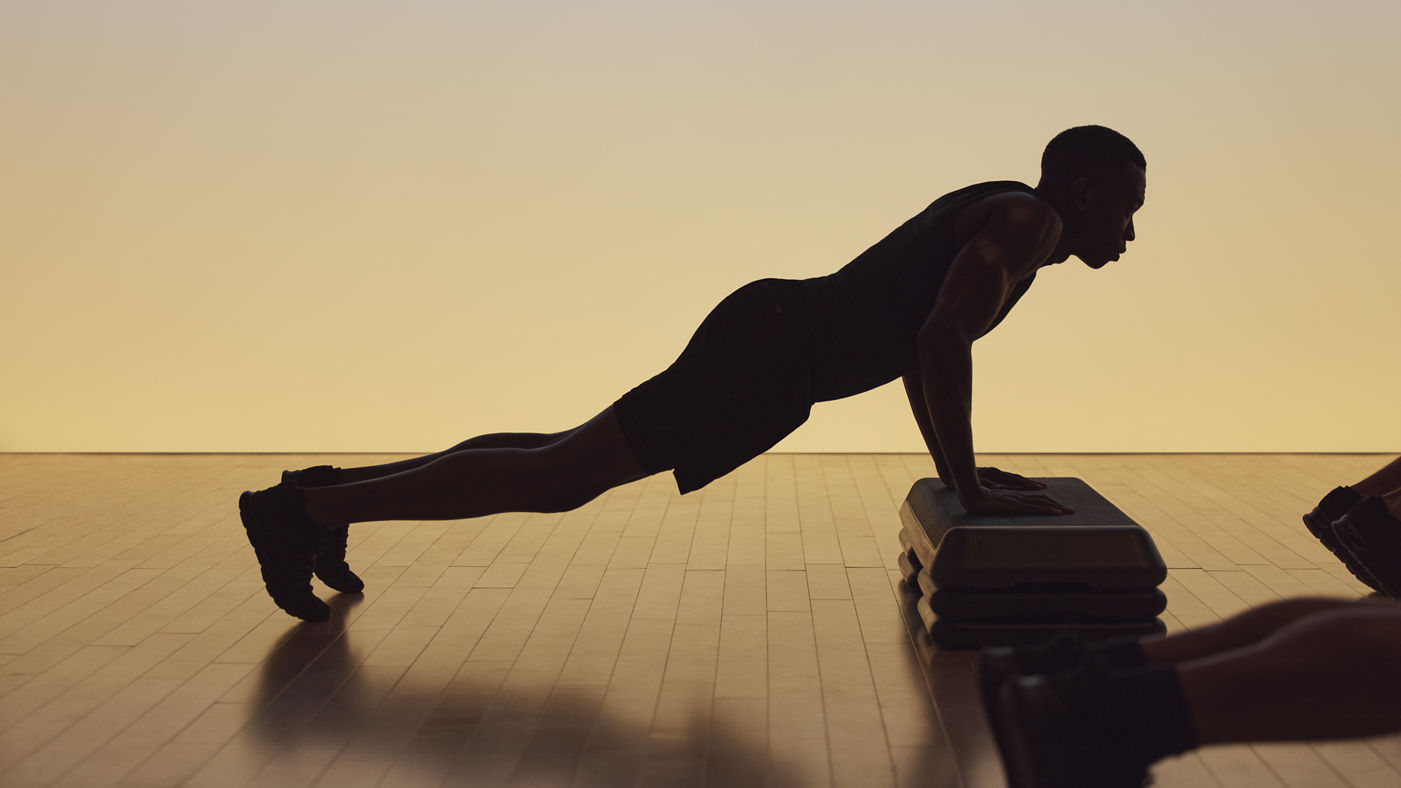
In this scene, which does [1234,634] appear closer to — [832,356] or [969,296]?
[969,296]

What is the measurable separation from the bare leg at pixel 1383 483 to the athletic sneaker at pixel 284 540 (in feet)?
6.73

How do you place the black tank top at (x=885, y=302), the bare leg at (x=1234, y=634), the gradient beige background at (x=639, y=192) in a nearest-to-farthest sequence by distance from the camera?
1. the bare leg at (x=1234, y=634)
2. the black tank top at (x=885, y=302)
3. the gradient beige background at (x=639, y=192)

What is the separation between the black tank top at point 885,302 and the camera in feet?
6.91

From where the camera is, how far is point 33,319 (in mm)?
4676

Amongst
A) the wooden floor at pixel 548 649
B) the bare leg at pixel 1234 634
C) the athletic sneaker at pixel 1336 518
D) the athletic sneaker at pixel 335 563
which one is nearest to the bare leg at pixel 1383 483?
the athletic sneaker at pixel 1336 518

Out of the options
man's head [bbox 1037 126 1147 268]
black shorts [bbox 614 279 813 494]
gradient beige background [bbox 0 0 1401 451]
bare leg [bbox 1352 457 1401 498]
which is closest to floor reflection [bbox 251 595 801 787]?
black shorts [bbox 614 279 813 494]

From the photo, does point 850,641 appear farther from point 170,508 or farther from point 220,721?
point 170,508

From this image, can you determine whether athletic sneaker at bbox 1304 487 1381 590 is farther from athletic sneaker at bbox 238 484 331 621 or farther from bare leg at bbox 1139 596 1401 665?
athletic sneaker at bbox 238 484 331 621

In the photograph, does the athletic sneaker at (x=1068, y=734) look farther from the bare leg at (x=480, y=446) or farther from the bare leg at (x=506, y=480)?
the bare leg at (x=480, y=446)

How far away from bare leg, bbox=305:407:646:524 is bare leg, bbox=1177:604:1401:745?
1.11 metres

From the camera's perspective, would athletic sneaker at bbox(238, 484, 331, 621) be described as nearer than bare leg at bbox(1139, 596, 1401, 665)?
No

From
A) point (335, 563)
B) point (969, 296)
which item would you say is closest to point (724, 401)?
point (969, 296)

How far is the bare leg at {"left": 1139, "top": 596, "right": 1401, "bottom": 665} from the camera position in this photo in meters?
1.27

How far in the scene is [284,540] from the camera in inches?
87.9
